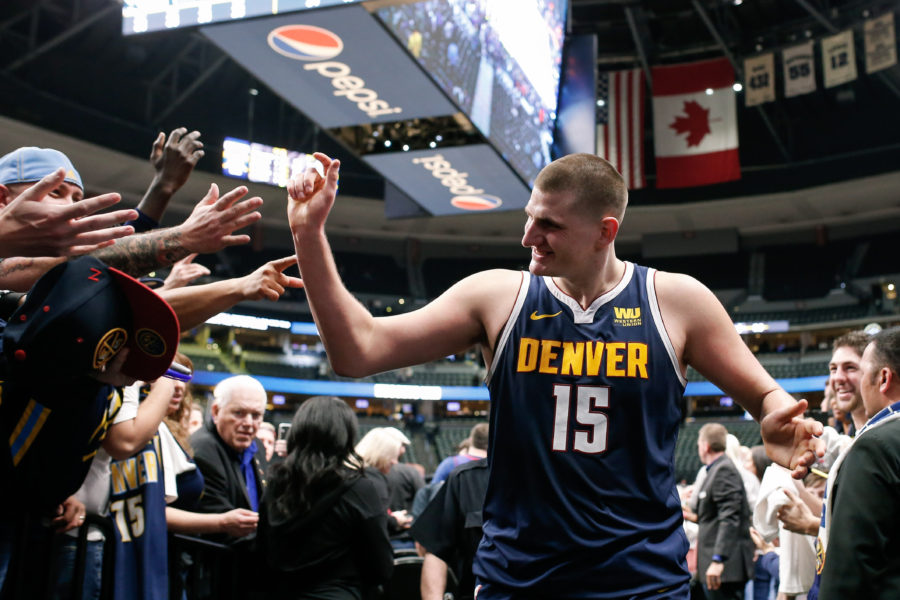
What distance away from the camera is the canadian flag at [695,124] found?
51.0 feet

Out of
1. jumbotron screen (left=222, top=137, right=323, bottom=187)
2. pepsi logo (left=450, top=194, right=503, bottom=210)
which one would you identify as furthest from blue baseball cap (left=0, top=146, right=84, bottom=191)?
jumbotron screen (left=222, top=137, right=323, bottom=187)

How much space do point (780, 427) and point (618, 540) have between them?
18.5 inches

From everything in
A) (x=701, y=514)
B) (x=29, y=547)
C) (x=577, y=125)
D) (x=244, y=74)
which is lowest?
(x=701, y=514)

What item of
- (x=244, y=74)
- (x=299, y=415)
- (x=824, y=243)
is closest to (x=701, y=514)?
(x=299, y=415)

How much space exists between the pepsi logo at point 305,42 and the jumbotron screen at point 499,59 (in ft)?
2.46

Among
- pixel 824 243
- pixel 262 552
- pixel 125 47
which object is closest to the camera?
pixel 262 552

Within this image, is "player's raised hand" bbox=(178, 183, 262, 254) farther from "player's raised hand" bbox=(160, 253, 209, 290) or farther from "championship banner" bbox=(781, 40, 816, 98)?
"championship banner" bbox=(781, 40, 816, 98)

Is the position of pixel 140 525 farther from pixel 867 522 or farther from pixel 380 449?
pixel 380 449

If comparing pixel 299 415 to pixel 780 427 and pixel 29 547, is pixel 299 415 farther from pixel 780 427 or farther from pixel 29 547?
pixel 780 427

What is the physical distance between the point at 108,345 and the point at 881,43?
15342 millimetres

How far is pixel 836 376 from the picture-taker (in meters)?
3.50

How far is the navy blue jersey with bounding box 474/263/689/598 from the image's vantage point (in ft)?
6.29

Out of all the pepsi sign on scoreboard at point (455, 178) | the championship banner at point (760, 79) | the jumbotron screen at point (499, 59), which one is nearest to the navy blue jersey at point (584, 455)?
the jumbotron screen at point (499, 59)

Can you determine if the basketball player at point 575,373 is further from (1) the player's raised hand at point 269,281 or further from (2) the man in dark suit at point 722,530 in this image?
(2) the man in dark suit at point 722,530
